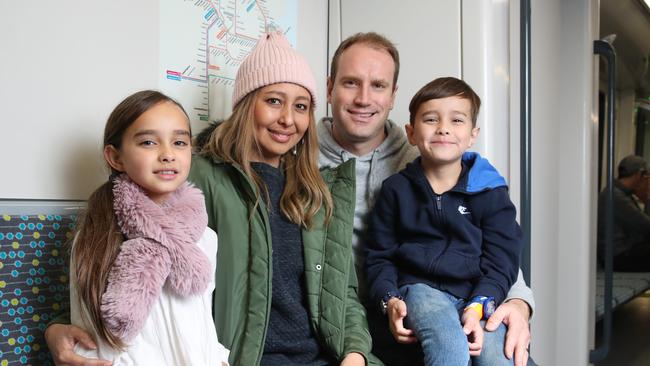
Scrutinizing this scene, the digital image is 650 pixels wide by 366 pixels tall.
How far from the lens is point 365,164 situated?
77.8 inches

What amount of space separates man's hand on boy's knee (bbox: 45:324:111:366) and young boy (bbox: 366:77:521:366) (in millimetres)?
797

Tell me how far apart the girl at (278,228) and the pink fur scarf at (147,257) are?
206mm

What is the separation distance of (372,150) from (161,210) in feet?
3.09

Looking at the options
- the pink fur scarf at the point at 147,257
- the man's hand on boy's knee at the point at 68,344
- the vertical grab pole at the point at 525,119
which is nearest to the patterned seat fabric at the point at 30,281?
the man's hand on boy's knee at the point at 68,344

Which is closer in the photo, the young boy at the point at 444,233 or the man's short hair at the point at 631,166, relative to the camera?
the young boy at the point at 444,233

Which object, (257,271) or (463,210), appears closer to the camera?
(257,271)

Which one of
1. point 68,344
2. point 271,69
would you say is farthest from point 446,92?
point 68,344

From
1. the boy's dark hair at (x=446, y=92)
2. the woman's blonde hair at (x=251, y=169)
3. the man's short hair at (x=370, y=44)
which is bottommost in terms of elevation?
the woman's blonde hair at (x=251, y=169)

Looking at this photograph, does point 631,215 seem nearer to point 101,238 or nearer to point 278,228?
point 278,228

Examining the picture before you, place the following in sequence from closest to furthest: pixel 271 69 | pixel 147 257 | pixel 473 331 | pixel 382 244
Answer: pixel 147 257 → pixel 473 331 → pixel 271 69 → pixel 382 244

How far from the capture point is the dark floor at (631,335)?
10.6ft

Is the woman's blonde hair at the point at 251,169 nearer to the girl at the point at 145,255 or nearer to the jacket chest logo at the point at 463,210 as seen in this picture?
the girl at the point at 145,255

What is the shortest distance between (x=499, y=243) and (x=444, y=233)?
0.16 meters

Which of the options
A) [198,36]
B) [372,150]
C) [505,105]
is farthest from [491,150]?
[198,36]
